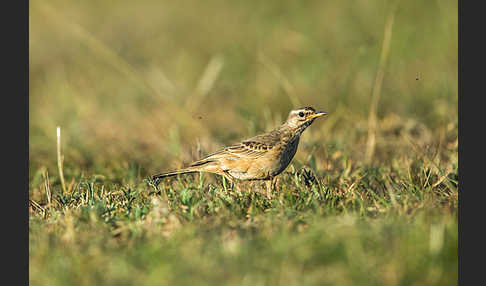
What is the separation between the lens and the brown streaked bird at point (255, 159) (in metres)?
6.50

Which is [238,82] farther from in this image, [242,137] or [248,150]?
[248,150]

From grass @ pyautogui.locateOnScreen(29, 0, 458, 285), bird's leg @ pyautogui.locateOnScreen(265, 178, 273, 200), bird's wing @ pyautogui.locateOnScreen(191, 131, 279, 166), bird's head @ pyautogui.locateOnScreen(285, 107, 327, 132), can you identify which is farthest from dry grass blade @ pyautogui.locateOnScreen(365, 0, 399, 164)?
bird's leg @ pyautogui.locateOnScreen(265, 178, 273, 200)

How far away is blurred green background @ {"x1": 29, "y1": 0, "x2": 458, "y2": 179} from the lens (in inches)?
339

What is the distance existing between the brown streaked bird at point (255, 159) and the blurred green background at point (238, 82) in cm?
68

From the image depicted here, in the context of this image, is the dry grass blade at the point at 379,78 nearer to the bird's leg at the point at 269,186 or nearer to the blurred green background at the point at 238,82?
the blurred green background at the point at 238,82

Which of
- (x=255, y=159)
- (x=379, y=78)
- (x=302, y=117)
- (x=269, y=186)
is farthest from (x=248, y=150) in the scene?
(x=379, y=78)

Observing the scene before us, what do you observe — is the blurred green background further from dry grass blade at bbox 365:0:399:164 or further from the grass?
dry grass blade at bbox 365:0:399:164

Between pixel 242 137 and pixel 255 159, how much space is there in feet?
6.85

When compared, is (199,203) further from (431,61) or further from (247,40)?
(247,40)

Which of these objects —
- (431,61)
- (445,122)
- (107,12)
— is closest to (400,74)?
(431,61)

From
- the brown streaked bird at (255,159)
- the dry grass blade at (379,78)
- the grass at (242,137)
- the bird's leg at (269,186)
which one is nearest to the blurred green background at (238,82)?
the grass at (242,137)

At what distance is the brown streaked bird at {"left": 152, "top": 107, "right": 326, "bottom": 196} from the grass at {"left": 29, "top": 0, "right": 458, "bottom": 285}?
203 mm

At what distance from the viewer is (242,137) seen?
8641mm

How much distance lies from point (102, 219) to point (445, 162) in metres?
4.13
